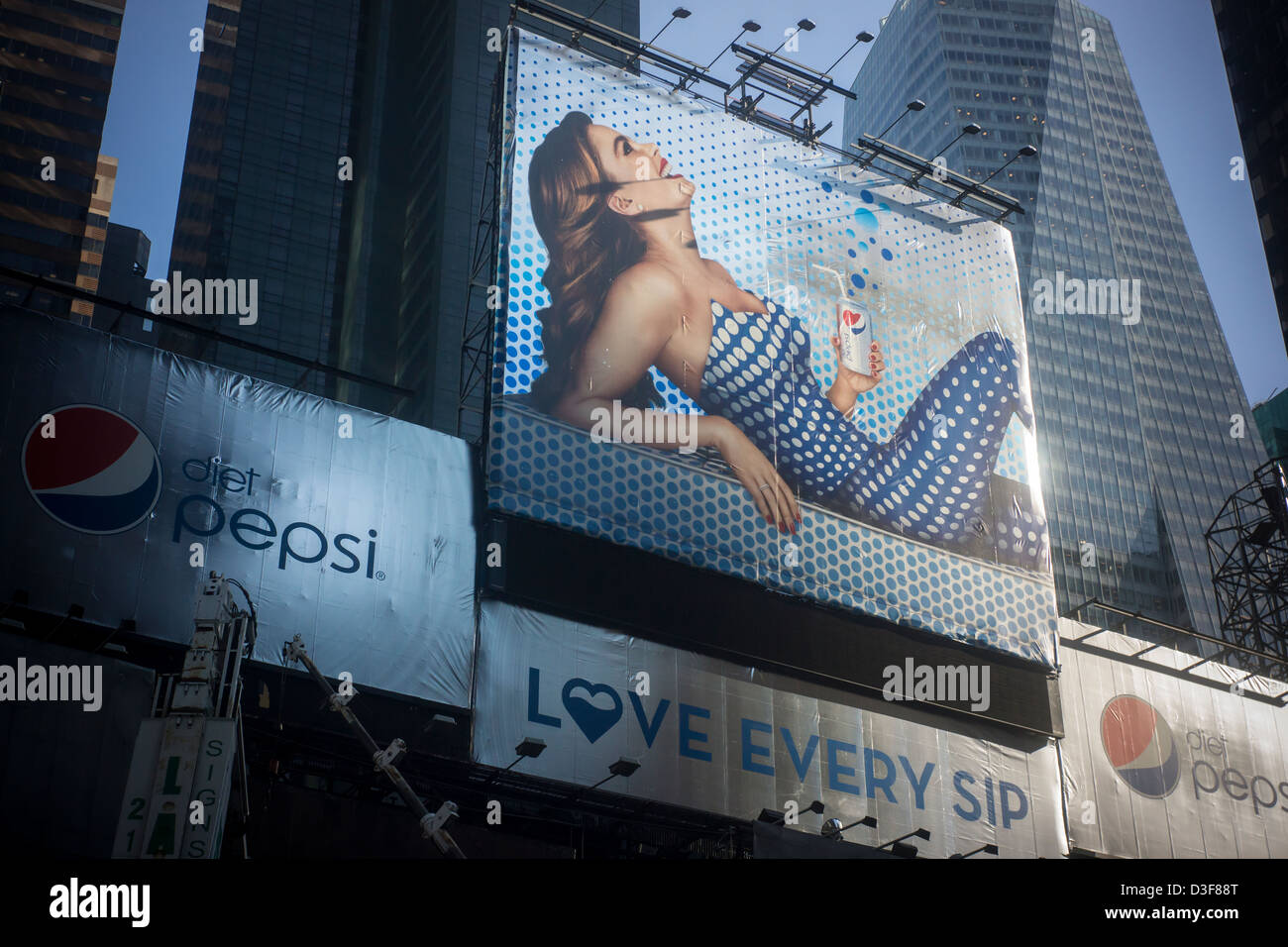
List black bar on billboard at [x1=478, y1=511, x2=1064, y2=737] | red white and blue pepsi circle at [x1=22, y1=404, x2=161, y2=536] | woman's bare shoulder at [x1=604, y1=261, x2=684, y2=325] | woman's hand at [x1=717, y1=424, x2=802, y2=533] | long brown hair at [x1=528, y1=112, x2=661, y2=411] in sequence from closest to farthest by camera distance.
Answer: red white and blue pepsi circle at [x1=22, y1=404, x2=161, y2=536], black bar on billboard at [x1=478, y1=511, x2=1064, y2=737], long brown hair at [x1=528, y1=112, x2=661, y2=411], woman's hand at [x1=717, y1=424, x2=802, y2=533], woman's bare shoulder at [x1=604, y1=261, x2=684, y2=325]

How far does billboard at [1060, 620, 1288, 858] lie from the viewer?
33.7 metres

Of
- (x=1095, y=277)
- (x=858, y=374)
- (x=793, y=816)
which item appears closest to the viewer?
(x=793, y=816)

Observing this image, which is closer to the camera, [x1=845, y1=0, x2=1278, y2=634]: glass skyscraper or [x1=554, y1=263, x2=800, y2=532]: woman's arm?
[x1=554, y1=263, x2=800, y2=532]: woman's arm

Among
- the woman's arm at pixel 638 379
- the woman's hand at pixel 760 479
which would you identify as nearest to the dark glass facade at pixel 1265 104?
the woman's hand at pixel 760 479

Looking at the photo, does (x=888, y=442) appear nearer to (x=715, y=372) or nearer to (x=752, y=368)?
(x=752, y=368)

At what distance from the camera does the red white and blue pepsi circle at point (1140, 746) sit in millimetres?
34562

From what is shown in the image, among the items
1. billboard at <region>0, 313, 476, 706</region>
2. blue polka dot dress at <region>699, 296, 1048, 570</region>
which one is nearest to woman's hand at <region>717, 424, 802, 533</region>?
blue polka dot dress at <region>699, 296, 1048, 570</region>

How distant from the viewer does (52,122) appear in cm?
10600

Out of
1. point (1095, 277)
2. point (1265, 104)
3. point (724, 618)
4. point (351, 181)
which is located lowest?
point (724, 618)

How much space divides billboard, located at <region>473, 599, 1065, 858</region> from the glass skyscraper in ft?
327

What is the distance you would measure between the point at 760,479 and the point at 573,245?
21.5ft

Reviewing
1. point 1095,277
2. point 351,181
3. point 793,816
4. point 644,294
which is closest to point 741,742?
point 793,816

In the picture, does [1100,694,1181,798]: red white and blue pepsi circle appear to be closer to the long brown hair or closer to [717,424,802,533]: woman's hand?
[717,424,802,533]: woman's hand
